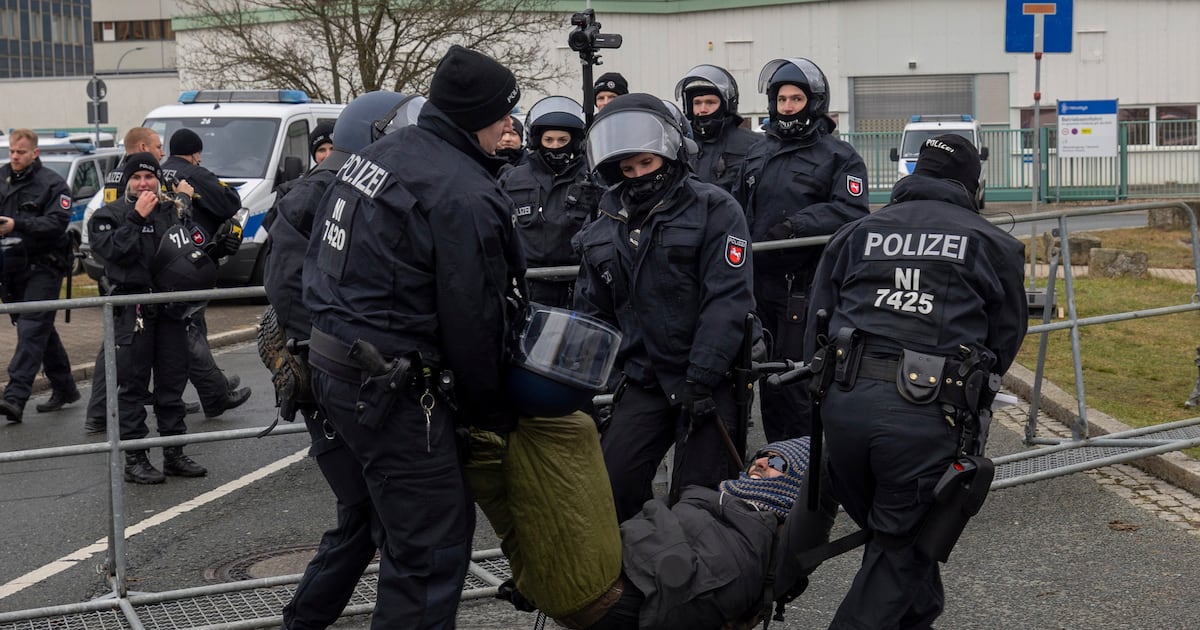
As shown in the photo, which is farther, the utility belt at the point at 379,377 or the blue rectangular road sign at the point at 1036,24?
the blue rectangular road sign at the point at 1036,24

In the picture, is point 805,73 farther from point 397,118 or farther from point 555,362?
point 555,362

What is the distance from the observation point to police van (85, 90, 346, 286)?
16453 millimetres

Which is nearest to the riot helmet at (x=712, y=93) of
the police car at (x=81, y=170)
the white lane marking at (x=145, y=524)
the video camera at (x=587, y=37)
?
the video camera at (x=587, y=37)

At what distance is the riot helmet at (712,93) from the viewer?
809 cm

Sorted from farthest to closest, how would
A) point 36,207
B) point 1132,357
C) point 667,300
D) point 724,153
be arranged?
point 1132,357 < point 36,207 < point 724,153 < point 667,300

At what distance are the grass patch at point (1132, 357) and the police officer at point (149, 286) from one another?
5.62 m

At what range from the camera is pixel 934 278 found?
13.9ft

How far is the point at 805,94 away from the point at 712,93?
81 centimetres

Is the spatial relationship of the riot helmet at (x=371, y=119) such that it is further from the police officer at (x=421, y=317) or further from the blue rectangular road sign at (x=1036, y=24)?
the blue rectangular road sign at (x=1036, y=24)

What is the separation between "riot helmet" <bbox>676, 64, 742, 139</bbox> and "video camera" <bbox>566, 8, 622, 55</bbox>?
115cm

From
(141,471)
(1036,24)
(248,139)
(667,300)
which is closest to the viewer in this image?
(667,300)

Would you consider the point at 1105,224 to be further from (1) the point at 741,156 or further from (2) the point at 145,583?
(2) the point at 145,583

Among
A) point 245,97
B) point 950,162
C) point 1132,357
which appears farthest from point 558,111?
point 245,97

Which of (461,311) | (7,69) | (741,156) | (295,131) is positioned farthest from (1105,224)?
(7,69)
